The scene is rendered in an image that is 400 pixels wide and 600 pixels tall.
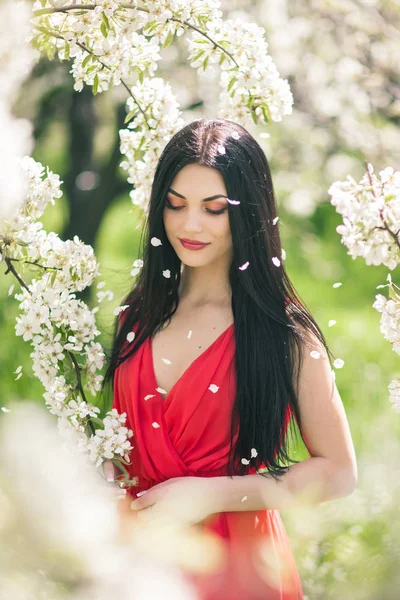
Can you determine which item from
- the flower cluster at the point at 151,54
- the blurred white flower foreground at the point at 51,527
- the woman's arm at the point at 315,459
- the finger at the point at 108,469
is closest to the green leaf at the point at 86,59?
the flower cluster at the point at 151,54

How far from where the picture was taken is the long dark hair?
2055 mm

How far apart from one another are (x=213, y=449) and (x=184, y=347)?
0.94 ft

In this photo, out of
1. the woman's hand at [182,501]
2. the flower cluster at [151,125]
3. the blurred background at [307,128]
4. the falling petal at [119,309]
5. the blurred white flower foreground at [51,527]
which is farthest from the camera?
the blurred background at [307,128]

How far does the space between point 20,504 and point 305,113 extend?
5481 mm

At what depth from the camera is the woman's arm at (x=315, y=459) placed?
2.00 metres

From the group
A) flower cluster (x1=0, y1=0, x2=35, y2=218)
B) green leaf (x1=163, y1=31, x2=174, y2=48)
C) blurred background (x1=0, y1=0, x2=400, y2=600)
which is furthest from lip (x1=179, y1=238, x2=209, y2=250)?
blurred background (x1=0, y1=0, x2=400, y2=600)

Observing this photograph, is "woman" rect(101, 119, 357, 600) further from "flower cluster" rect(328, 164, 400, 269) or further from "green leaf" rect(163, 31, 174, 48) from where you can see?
"flower cluster" rect(328, 164, 400, 269)

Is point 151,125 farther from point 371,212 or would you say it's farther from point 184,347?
point 371,212

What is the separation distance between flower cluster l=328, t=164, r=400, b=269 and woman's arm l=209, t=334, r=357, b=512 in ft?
1.89

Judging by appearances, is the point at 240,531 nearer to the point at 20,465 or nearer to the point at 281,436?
the point at 281,436

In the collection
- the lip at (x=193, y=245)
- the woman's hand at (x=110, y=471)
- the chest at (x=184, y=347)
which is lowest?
the woman's hand at (x=110, y=471)

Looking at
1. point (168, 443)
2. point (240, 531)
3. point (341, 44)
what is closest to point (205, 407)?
point (168, 443)

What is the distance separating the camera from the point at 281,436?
2.13 metres

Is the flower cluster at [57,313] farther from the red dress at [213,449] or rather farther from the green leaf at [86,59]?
the green leaf at [86,59]
